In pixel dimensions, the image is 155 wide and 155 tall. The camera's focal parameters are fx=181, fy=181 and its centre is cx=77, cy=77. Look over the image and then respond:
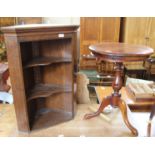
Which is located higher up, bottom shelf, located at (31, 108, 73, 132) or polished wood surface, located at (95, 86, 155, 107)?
polished wood surface, located at (95, 86, 155, 107)

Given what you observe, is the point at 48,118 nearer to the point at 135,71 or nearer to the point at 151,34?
the point at 135,71

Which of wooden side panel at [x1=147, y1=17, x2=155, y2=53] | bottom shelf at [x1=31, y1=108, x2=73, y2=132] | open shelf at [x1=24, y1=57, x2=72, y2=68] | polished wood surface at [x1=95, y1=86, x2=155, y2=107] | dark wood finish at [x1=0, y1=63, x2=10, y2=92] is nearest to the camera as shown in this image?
open shelf at [x1=24, y1=57, x2=72, y2=68]

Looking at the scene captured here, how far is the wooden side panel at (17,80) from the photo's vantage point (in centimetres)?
145

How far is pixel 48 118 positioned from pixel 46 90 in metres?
0.33

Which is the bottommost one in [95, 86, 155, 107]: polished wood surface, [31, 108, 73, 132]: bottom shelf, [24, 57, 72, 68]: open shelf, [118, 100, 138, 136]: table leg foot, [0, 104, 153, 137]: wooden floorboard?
[0, 104, 153, 137]: wooden floorboard

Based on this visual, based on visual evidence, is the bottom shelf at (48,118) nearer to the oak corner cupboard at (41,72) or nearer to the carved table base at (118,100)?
the oak corner cupboard at (41,72)

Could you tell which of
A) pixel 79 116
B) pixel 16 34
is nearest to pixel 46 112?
pixel 79 116

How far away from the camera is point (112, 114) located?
207 centimetres

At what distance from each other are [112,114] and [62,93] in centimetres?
62

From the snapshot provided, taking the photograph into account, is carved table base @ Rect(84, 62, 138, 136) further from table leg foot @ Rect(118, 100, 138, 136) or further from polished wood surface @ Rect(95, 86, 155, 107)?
polished wood surface @ Rect(95, 86, 155, 107)

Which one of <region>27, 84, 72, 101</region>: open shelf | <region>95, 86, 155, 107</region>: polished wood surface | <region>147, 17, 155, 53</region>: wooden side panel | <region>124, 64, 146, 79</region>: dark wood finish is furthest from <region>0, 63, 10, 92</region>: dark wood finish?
<region>147, 17, 155, 53</region>: wooden side panel

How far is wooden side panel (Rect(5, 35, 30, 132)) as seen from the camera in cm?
145

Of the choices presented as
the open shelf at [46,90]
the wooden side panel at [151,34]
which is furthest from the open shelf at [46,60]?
the wooden side panel at [151,34]

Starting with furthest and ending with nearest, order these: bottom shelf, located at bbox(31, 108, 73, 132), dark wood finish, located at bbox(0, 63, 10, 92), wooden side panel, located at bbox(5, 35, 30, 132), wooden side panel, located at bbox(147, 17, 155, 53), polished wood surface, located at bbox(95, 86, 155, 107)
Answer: wooden side panel, located at bbox(147, 17, 155, 53) < polished wood surface, located at bbox(95, 86, 155, 107) < dark wood finish, located at bbox(0, 63, 10, 92) < bottom shelf, located at bbox(31, 108, 73, 132) < wooden side panel, located at bbox(5, 35, 30, 132)
